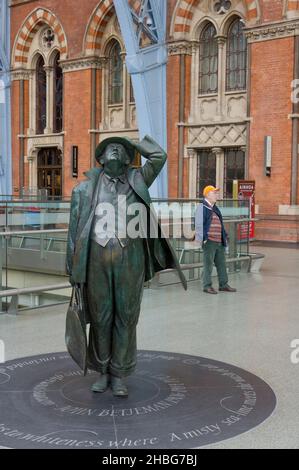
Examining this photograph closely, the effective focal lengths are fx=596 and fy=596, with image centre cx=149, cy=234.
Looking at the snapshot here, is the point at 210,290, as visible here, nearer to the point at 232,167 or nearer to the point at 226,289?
the point at 226,289

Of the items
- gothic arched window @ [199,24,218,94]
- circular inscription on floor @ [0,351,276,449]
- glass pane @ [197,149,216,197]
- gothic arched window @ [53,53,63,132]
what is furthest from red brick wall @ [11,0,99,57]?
circular inscription on floor @ [0,351,276,449]

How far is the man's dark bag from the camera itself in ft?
13.6

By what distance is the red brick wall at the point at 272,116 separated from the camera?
18.1m

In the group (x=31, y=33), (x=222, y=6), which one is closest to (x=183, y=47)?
(x=222, y=6)

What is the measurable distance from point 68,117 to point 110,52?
3208 mm

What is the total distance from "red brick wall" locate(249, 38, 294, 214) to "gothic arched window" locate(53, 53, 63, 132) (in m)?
10.8

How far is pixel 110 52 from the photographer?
24328mm

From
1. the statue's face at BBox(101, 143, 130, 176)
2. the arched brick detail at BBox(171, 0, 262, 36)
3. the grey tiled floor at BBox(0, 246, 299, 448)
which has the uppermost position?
the arched brick detail at BBox(171, 0, 262, 36)

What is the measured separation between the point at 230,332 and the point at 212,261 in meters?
2.73

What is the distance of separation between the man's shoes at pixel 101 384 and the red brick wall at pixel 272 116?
14.6 metres

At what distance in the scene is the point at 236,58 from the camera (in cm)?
2025

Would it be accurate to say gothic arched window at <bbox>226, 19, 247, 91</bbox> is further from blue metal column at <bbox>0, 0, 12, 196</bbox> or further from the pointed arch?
blue metal column at <bbox>0, 0, 12, 196</bbox>

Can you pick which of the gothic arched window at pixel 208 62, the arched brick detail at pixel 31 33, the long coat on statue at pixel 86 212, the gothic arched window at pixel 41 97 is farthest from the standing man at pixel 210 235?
the gothic arched window at pixel 41 97

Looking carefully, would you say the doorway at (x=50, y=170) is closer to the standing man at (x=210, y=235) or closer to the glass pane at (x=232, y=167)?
the glass pane at (x=232, y=167)
